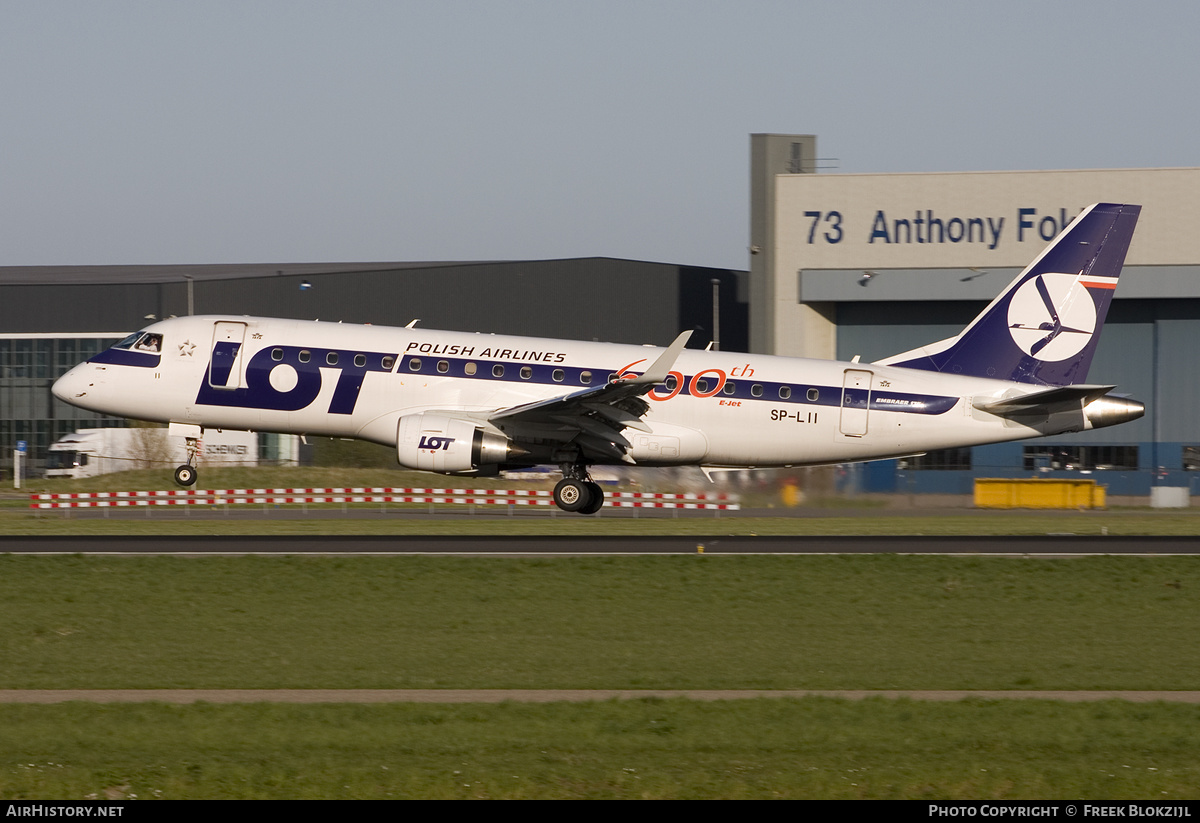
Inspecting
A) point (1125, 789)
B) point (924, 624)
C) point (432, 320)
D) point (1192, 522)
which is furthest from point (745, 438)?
point (432, 320)

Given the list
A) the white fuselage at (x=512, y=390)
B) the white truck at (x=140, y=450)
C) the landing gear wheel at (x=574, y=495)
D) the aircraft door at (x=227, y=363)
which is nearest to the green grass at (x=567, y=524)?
the landing gear wheel at (x=574, y=495)

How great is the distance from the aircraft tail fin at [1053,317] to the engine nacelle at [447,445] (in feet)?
34.7

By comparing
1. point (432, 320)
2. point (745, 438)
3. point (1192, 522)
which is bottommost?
point (1192, 522)

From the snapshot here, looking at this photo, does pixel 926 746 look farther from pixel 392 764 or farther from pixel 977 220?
pixel 977 220

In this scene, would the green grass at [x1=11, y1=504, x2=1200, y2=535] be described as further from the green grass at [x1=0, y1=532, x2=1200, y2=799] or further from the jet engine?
the green grass at [x1=0, y1=532, x2=1200, y2=799]

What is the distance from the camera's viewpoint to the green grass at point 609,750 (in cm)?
1112

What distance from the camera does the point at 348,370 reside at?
3092cm

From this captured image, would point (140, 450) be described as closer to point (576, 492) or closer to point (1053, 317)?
point (576, 492)

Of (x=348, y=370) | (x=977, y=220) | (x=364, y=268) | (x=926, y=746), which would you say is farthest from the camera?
(x=364, y=268)

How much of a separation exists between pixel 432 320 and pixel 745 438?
43.0m

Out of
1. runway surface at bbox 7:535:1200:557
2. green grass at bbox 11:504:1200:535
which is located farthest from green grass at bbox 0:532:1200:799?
green grass at bbox 11:504:1200:535

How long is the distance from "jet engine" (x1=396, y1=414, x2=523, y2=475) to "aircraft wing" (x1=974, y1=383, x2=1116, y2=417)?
11.6 meters

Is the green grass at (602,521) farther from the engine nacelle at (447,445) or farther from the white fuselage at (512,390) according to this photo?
the white fuselage at (512,390)

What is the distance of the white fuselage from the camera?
3098cm
